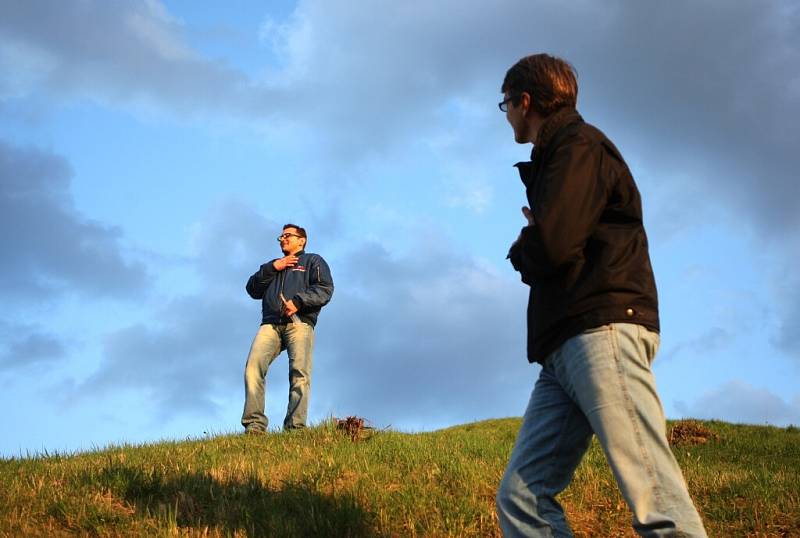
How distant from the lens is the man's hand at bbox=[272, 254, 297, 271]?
13.4 m

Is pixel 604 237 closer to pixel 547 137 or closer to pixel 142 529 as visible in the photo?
pixel 547 137

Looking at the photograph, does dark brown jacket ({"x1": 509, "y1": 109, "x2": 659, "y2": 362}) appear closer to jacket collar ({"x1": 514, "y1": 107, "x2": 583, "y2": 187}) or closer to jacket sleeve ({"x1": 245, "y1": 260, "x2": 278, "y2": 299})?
jacket collar ({"x1": 514, "y1": 107, "x2": 583, "y2": 187})

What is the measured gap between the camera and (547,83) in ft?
13.5

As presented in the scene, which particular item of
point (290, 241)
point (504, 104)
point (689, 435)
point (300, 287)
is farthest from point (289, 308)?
point (504, 104)

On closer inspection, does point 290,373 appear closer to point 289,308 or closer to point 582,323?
point 289,308

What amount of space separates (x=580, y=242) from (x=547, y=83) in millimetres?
913

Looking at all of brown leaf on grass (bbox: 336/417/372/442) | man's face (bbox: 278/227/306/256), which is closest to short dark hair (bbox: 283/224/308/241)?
man's face (bbox: 278/227/306/256)

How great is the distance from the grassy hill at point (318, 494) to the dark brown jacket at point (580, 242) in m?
3.44

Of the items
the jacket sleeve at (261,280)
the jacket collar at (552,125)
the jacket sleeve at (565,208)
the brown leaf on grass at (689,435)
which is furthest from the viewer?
the brown leaf on grass at (689,435)

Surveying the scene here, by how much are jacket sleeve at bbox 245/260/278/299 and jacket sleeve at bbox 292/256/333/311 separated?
0.69 meters

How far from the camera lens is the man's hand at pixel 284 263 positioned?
13.4 m

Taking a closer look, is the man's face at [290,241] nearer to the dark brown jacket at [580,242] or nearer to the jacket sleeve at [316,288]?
the jacket sleeve at [316,288]

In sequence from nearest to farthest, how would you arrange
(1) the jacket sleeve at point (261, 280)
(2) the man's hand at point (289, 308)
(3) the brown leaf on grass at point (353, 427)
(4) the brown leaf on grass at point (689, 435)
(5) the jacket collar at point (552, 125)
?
(5) the jacket collar at point (552, 125)
(3) the brown leaf on grass at point (353, 427)
(2) the man's hand at point (289, 308)
(1) the jacket sleeve at point (261, 280)
(4) the brown leaf on grass at point (689, 435)

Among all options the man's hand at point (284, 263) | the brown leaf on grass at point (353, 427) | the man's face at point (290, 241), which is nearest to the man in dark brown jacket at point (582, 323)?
the brown leaf on grass at point (353, 427)
